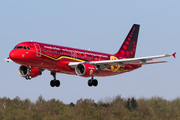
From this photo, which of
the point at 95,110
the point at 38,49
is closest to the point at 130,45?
the point at 38,49

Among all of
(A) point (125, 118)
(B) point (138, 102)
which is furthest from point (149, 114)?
(B) point (138, 102)

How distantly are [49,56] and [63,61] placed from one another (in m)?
2.38

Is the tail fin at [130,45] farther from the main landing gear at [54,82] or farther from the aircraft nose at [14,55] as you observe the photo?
the aircraft nose at [14,55]

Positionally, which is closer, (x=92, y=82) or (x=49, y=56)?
(x=49, y=56)

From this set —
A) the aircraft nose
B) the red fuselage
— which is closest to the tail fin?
the red fuselage

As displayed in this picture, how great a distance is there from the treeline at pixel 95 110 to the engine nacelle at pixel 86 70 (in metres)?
82.3

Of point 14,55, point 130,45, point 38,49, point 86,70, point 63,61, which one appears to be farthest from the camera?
point 130,45

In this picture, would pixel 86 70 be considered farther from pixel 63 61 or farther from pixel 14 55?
pixel 14 55

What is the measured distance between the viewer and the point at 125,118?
133000 millimetres

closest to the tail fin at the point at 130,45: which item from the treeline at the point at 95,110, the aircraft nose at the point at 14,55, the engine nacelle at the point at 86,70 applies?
the engine nacelle at the point at 86,70

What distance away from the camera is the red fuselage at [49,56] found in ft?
141

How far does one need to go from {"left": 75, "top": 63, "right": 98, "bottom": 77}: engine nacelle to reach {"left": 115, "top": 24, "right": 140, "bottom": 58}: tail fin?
1189 cm

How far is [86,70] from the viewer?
45.8 meters

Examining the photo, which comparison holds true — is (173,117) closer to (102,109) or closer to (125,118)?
(125,118)
